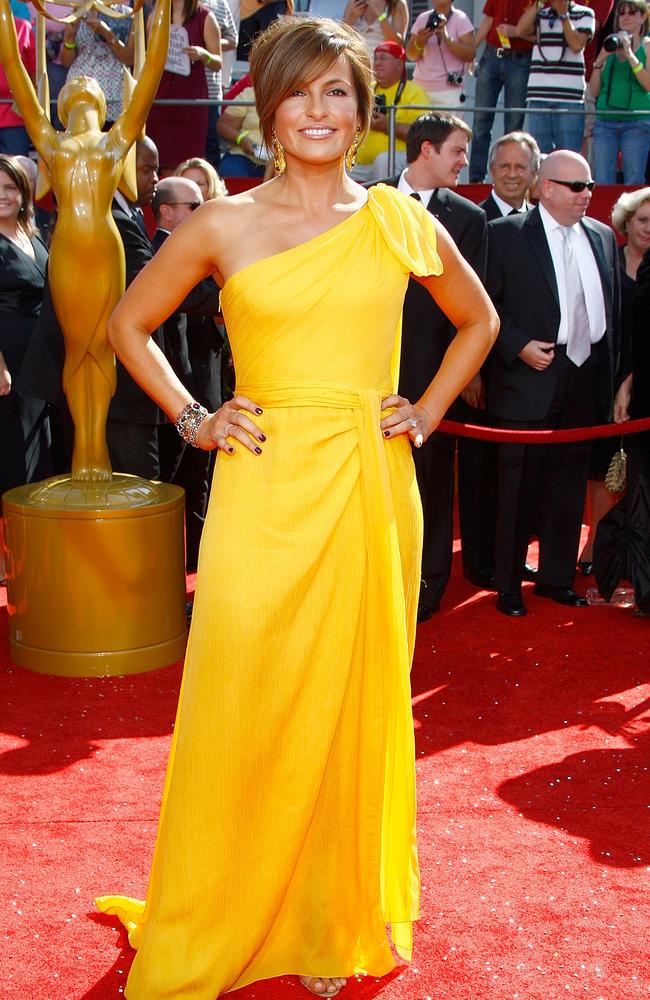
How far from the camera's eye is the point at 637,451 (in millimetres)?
5820

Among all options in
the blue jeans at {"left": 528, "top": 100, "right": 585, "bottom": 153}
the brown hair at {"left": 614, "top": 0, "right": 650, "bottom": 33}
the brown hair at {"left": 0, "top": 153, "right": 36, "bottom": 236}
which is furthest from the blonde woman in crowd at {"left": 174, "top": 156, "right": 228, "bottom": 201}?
the brown hair at {"left": 614, "top": 0, "right": 650, "bottom": 33}

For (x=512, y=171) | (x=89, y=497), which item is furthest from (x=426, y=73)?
(x=89, y=497)

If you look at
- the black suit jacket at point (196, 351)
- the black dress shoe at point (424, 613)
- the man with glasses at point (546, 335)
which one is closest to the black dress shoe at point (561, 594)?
the man with glasses at point (546, 335)

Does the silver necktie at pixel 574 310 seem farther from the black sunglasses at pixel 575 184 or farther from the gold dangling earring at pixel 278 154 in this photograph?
the gold dangling earring at pixel 278 154

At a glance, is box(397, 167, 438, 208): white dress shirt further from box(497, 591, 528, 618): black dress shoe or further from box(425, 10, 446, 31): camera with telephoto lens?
box(425, 10, 446, 31): camera with telephoto lens

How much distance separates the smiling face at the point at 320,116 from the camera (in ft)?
8.20

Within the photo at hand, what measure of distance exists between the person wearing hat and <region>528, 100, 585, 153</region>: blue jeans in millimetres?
730

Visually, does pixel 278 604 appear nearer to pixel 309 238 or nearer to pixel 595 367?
pixel 309 238

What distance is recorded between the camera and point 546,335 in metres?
5.84

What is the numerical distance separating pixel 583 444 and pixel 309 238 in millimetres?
3819

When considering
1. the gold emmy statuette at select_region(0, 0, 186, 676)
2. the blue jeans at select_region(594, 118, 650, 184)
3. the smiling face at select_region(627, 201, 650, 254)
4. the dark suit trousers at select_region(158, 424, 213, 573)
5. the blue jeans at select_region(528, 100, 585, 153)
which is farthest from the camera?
the blue jeans at select_region(594, 118, 650, 184)

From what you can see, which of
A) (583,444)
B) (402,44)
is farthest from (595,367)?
(402,44)

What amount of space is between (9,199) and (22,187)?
3.8 inches

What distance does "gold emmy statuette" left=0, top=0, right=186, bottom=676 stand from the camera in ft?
16.0
